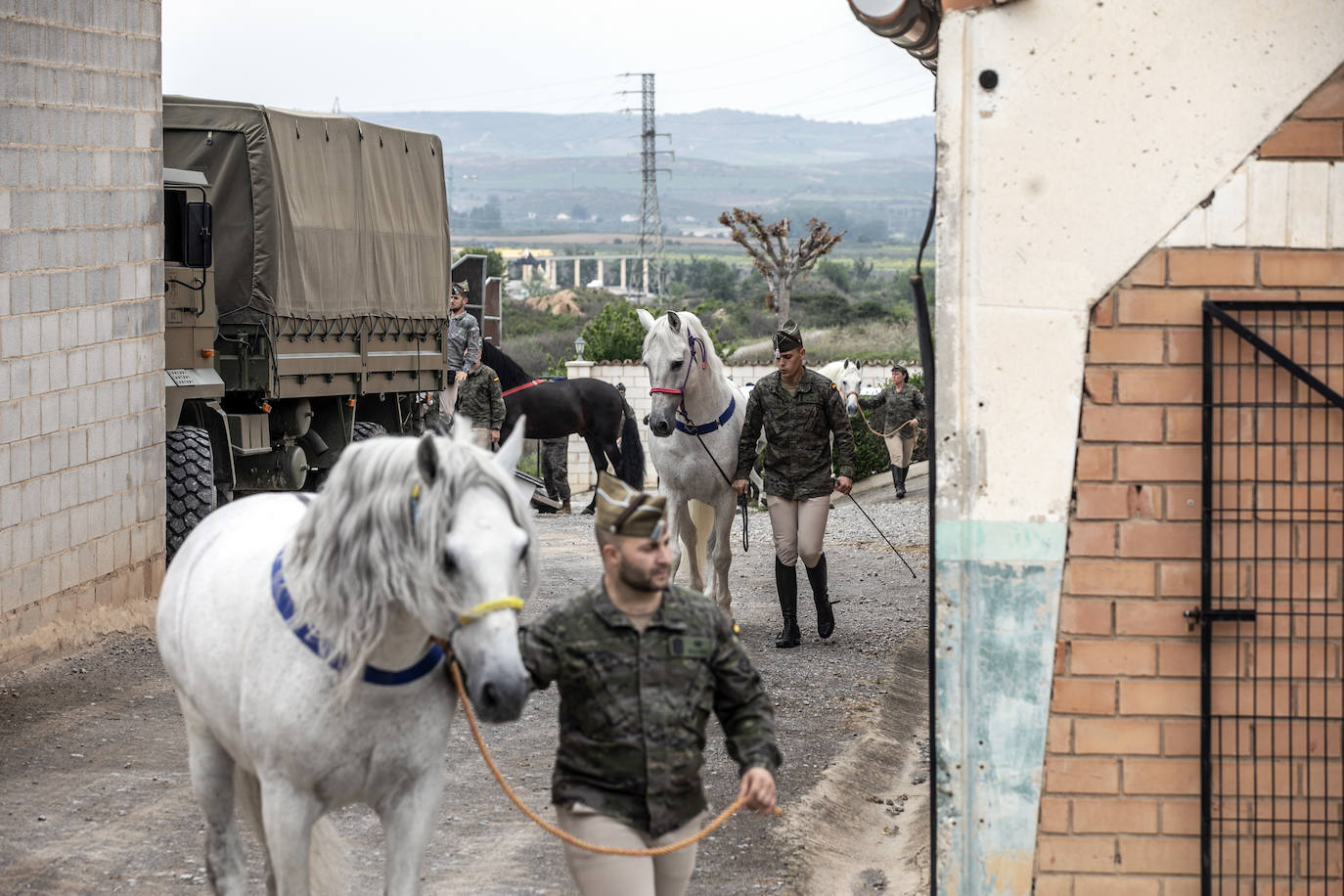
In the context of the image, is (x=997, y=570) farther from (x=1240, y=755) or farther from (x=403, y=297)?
(x=403, y=297)

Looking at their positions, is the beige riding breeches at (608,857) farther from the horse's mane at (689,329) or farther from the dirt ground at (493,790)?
the horse's mane at (689,329)

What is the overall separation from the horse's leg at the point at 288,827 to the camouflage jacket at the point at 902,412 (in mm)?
18079

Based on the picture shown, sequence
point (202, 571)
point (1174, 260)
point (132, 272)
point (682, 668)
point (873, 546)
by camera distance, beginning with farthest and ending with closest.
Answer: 1. point (873, 546)
2. point (132, 272)
3. point (202, 571)
4. point (1174, 260)
5. point (682, 668)

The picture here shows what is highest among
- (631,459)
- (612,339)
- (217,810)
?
(612,339)

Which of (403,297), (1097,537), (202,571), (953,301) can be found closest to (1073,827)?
(1097,537)

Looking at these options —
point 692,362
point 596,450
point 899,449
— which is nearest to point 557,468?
point 596,450

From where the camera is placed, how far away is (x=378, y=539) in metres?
3.52

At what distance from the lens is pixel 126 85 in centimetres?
1018

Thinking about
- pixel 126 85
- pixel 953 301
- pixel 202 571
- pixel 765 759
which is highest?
pixel 126 85

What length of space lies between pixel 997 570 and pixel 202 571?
2222 mm

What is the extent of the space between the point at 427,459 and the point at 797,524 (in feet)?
20.5

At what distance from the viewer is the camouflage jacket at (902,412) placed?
21641 mm

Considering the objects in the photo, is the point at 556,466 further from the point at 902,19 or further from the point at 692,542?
the point at 902,19

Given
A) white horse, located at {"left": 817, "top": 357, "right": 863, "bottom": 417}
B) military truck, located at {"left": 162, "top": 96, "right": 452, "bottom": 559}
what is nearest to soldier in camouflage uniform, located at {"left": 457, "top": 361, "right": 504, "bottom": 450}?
military truck, located at {"left": 162, "top": 96, "right": 452, "bottom": 559}
